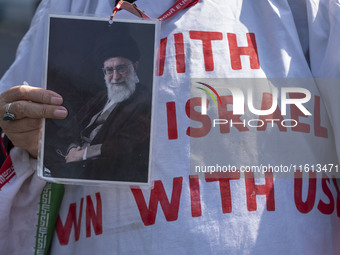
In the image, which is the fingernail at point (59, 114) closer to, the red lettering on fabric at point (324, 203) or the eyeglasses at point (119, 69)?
the eyeglasses at point (119, 69)

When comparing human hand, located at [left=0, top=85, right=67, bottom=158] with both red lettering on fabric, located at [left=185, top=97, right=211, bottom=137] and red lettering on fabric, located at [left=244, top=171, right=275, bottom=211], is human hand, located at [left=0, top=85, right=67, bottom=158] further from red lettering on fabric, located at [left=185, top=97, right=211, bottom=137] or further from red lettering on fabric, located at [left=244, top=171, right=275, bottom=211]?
red lettering on fabric, located at [left=244, top=171, right=275, bottom=211]

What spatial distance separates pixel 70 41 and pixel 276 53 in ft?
1.63

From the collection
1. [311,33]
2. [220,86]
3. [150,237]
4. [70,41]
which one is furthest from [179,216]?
[311,33]

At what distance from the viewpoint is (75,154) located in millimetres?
1265

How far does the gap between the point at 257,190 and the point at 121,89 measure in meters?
0.38

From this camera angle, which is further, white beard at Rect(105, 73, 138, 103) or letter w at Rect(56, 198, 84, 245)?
letter w at Rect(56, 198, 84, 245)

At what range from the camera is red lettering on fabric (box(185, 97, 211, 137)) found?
4.49 feet

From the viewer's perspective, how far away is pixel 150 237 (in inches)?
52.0

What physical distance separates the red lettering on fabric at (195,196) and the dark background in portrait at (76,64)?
0.24 metres

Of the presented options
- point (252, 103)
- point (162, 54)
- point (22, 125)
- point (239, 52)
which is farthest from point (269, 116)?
point (22, 125)

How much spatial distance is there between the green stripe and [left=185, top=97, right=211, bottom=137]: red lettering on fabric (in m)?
0.35

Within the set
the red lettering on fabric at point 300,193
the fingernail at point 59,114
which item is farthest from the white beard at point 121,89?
the red lettering on fabric at point 300,193

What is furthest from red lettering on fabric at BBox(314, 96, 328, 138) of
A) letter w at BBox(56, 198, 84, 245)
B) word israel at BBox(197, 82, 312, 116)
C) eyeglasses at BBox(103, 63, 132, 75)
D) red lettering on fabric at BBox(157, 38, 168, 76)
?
letter w at BBox(56, 198, 84, 245)

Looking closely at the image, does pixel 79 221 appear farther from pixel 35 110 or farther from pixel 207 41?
pixel 207 41
